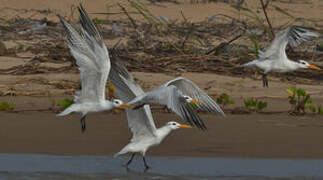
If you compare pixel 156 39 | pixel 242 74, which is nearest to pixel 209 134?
pixel 242 74

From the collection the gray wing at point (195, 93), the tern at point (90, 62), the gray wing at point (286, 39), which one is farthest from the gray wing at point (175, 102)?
the gray wing at point (286, 39)

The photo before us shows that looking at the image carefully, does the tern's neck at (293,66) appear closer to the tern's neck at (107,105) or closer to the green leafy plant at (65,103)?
the green leafy plant at (65,103)

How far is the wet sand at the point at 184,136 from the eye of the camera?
9.88 metres

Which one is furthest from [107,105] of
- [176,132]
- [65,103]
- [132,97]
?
[65,103]

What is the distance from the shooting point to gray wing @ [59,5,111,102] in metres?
9.83

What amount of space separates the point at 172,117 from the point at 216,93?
1.90 metres

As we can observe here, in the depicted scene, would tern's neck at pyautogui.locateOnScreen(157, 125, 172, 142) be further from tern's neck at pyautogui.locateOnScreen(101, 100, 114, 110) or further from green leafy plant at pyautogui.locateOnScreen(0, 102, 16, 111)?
green leafy plant at pyautogui.locateOnScreen(0, 102, 16, 111)

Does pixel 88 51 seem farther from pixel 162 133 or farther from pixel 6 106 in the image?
pixel 6 106

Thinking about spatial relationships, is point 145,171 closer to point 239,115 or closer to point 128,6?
point 239,115

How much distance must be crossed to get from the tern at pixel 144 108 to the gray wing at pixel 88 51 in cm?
20

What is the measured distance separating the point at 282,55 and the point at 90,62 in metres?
4.64

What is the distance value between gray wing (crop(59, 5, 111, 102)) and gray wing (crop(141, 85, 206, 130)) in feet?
2.65

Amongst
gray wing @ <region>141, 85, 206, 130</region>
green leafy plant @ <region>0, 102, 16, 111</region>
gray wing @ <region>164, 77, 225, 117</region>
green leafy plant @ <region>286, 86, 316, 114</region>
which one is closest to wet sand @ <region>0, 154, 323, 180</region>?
gray wing @ <region>141, 85, 206, 130</region>

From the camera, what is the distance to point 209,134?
10695 mm
